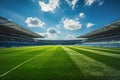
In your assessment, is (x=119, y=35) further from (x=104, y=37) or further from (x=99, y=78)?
(x=99, y=78)

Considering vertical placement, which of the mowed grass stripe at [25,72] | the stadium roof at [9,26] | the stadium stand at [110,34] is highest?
the stadium roof at [9,26]

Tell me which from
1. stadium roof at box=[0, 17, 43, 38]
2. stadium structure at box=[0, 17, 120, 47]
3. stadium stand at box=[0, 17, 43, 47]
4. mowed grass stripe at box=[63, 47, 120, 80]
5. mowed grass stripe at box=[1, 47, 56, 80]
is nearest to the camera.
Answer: mowed grass stripe at box=[1, 47, 56, 80]

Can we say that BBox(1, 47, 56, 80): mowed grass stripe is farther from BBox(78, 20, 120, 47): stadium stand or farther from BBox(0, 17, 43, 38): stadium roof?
BBox(78, 20, 120, 47): stadium stand

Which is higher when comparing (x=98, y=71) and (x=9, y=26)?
(x=9, y=26)

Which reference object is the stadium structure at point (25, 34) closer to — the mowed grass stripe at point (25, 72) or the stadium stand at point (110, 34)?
the stadium stand at point (110, 34)

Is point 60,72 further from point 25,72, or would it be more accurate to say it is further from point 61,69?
point 25,72

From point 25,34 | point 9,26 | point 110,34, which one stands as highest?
point 9,26

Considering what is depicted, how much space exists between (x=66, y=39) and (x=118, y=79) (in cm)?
12413

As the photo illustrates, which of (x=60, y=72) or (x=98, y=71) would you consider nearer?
(x=60, y=72)

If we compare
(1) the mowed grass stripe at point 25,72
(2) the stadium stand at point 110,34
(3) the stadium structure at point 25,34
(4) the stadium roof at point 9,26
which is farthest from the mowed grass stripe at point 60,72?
(2) the stadium stand at point 110,34

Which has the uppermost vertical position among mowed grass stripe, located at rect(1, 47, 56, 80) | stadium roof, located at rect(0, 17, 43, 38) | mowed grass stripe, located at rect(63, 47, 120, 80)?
stadium roof, located at rect(0, 17, 43, 38)

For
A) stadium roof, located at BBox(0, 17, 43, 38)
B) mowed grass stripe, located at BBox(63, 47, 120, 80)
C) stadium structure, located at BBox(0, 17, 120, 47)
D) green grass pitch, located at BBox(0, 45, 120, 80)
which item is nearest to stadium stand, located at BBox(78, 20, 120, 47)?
stadium structure, located at BBox(0, 17, 120, 47)

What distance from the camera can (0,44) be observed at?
41.9m

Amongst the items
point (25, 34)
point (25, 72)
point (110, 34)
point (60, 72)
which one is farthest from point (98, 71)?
point (25, 34)
